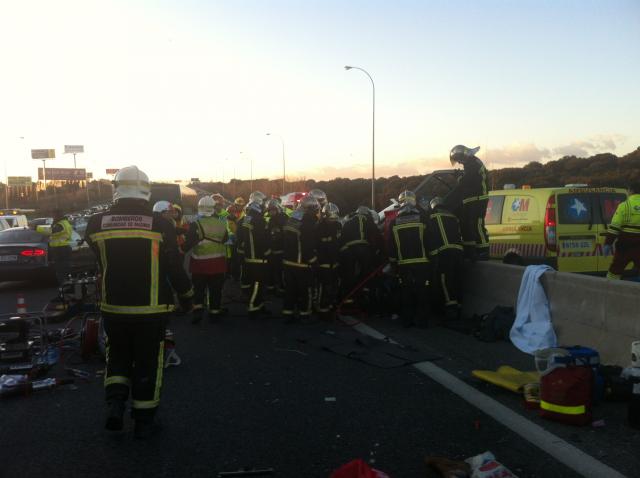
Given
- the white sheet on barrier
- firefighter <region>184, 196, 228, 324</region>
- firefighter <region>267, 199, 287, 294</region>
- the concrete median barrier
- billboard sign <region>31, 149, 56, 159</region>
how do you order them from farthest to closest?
billboard sign <region>31, 149, 56, 159</region>
firefighter <region>267, 199, 287, 294</region>
firefighter <region>184, 196, 228, 324</region>
the white sheet on barrier
the concrete median barrier

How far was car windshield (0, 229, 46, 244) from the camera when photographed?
14156mm

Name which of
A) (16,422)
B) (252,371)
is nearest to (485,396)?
(252,371)

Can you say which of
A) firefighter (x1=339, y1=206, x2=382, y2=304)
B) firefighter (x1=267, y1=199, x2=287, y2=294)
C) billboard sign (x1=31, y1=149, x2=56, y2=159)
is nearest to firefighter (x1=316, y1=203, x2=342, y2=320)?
firefighter (x1=339, y1=206, x2=382, y2=304)

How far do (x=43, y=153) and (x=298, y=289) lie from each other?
331ft

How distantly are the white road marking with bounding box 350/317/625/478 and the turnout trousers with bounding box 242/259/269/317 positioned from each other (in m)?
3.94

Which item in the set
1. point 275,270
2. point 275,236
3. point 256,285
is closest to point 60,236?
point 275,270

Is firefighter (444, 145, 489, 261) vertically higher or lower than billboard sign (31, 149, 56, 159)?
lower

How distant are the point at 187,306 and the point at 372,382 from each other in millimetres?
2026

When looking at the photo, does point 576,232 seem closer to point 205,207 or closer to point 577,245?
point 577,245

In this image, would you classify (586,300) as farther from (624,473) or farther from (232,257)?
(232,257)

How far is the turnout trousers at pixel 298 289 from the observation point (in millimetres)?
9539

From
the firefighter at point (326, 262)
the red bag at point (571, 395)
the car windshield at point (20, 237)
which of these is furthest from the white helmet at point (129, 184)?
the car windshield at point (20, 237)

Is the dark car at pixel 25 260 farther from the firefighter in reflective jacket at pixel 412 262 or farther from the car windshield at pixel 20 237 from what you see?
the firefighter in reflective jacket at pixel 412 262

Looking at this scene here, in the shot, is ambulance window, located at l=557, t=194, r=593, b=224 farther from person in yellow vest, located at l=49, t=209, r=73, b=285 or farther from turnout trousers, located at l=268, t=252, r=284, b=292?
person in yellow vest, located at l=49, t=209, r=73, b=285
